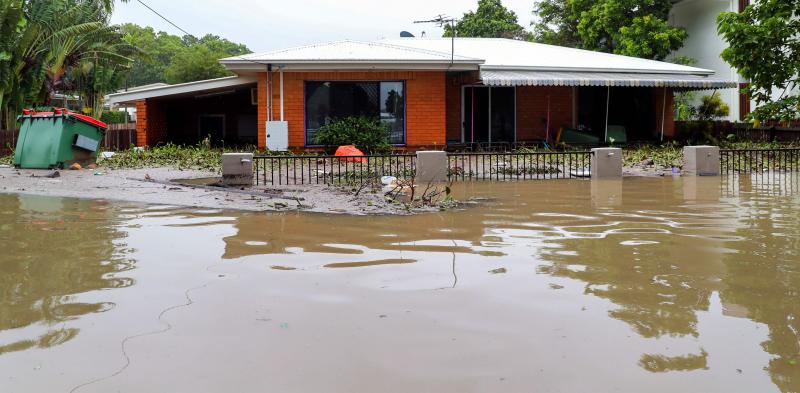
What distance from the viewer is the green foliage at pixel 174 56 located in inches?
2202

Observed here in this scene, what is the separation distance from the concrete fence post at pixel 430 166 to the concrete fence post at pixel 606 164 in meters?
3.39

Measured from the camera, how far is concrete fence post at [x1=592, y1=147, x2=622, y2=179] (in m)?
17.0

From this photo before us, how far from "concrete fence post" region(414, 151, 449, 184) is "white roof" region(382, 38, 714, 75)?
8.19m

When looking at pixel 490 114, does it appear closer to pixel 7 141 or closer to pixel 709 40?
pixel 7 141

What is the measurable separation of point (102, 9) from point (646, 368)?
115ft

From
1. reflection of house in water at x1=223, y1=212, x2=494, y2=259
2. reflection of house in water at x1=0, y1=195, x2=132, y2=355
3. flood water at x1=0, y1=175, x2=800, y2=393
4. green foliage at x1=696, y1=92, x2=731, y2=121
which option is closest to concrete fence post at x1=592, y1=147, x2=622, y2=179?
flood water at x1=0, y1=175, x2=800, y2=393

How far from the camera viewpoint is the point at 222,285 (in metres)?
6.45

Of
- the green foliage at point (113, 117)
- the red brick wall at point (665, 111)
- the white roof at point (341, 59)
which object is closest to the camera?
the white roof at point (341, 59)

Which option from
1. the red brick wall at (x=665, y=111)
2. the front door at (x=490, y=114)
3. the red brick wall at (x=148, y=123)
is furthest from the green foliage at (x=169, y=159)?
the red brick wall at (x=665, y=111)

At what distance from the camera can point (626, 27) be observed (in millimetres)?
36562

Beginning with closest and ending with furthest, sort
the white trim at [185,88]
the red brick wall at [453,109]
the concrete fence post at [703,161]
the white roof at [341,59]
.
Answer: the concrete fence post at [703,161]
the white roof at [341,59]
the white trim at [185,88]
the red brick wall at [453,109]

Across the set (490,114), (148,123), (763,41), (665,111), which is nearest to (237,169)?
(763,41)

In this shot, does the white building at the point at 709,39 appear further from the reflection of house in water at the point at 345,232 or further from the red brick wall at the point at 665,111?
the reflection of house in water at the point at 345,232

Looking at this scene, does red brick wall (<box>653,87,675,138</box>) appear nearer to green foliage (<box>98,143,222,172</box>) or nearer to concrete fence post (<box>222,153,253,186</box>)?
green foliage (<box>98,143,222,172</box>)
